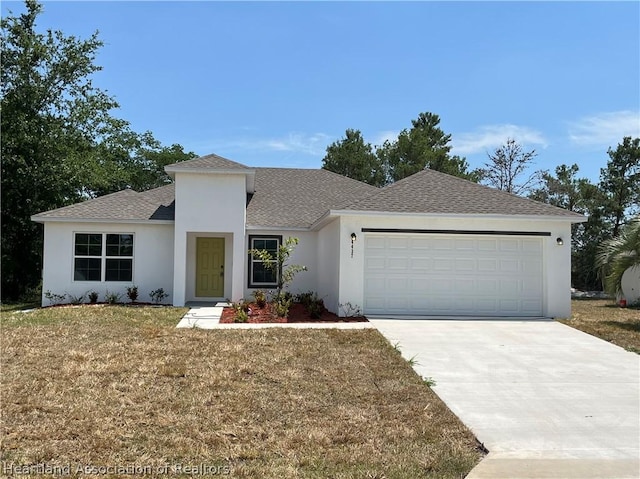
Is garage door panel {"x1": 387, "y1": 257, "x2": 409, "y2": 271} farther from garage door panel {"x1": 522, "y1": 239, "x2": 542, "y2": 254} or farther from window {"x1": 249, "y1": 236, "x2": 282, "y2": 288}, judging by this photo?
window {"x1": 249, "y1": 236, "x2": 282, "y2": 288}

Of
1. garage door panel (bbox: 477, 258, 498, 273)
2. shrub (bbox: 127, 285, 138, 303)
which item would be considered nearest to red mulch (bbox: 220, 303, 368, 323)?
garage door panel (bbox: 477, 258, 498, 273)

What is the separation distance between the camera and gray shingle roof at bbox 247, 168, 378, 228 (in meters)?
17.8

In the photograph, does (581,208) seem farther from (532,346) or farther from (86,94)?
(86,94)

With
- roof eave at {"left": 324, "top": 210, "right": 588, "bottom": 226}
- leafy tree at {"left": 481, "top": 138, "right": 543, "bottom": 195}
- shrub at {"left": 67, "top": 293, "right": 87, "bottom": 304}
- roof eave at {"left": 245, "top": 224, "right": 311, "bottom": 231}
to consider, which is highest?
leafy tree at {"left": 481, "top": 138, "right": 543, "bottom": 195}

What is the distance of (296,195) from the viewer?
19938 millimetres

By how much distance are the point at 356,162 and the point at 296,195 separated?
16.2 metres

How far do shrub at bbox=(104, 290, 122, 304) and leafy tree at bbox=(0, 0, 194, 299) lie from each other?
21.0 ft

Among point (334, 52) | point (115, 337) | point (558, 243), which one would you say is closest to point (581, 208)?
point (558, 243)

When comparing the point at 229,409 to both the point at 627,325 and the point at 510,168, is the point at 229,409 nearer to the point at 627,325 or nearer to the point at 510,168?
the point at 627,325

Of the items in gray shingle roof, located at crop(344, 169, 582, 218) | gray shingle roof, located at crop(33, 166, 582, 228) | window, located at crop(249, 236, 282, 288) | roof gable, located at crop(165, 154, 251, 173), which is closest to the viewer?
gray shingle roof, located at crop(344, 169, 582, 218)

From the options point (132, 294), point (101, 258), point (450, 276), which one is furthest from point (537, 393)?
point (101, 258)

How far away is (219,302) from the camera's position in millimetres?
17000

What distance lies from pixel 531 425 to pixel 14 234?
20.8 metres

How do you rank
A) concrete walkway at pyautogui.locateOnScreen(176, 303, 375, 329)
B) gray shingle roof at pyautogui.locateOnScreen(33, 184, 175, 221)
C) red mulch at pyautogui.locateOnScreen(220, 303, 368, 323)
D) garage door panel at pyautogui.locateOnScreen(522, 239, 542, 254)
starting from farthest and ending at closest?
gray shingle roof at pyautogui.locateOnScreen(33, 184, 175, 221) → garage door panel at pyautogui.locateOnScreen(522, 239, 542, 254) → red mulch at pyautogui.locateOnScreen(220, 303, 368, 323) → concrete walkway at pyautogui.locateOnScreen(176, 303, 375, 329)
